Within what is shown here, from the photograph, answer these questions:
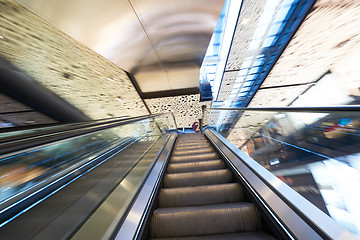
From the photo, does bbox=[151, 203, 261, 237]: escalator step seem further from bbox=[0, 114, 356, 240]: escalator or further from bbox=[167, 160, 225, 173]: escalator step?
bbox=[167, 160, 225, 173]: escalator step

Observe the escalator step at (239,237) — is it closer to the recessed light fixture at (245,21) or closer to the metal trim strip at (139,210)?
the metal trim strip at (139,210)

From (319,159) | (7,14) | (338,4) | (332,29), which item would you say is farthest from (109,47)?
(332,29)

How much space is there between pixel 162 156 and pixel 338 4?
4.63 meters

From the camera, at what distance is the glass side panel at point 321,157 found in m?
1.02

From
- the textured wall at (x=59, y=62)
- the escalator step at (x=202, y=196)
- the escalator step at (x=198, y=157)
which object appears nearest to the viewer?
the escalator step at (x=202, y=196)

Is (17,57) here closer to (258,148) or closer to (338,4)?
(258,148)

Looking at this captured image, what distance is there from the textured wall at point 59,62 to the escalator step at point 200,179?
3.18m

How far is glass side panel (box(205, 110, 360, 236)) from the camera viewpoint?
40.2 inches

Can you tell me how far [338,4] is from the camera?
3.18 metres

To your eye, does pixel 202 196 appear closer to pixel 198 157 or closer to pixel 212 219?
pixel 212 219

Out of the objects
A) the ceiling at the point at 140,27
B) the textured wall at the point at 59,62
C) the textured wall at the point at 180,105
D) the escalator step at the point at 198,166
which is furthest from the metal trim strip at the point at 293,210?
the textured wall at the point at 180,105

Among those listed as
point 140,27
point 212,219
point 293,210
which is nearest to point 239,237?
point 212,219

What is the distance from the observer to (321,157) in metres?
1.35

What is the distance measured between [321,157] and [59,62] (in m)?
4.72
